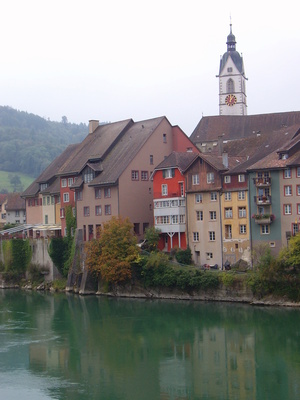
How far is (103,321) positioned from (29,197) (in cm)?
3648

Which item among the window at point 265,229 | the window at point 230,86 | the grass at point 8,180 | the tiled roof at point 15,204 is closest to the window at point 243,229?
the window at point 265,229

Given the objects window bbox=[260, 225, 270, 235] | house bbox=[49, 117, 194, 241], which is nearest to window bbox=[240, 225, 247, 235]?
window bbox=[260, 225, 270, 235]

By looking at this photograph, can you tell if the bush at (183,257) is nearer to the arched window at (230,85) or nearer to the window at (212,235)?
the window at (212,235)

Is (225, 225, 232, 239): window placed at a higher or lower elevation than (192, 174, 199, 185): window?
lower

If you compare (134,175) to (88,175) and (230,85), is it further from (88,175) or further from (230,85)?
(230,85)

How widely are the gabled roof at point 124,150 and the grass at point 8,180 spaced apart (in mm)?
107336

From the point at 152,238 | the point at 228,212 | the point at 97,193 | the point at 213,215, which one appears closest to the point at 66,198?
the point at 97,193

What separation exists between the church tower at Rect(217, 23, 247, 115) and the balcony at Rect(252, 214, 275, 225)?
6321 centimetres

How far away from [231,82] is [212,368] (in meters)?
87.8

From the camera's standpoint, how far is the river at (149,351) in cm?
3250

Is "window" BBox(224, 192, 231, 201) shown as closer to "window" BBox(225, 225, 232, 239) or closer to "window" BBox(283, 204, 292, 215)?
"window" BBox(225, 225, 232, 239)

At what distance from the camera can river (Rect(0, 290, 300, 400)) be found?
32500 mm

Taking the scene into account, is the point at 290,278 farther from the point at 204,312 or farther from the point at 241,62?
the point at 241,62

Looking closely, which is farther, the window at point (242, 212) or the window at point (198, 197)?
the window at point (198, 197)
